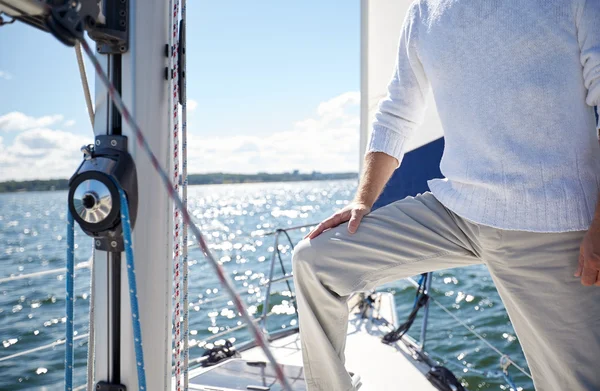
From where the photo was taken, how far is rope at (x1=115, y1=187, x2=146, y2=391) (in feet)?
3.05

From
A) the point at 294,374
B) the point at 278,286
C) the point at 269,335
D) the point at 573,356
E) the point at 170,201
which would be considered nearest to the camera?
the point at 573,356

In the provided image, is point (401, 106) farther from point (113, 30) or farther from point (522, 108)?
point (113, 30)

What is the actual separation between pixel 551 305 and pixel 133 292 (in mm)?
787

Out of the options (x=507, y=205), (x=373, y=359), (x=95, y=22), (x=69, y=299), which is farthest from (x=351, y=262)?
(x=373, y=359)

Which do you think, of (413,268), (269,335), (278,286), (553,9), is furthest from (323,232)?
(278,286)

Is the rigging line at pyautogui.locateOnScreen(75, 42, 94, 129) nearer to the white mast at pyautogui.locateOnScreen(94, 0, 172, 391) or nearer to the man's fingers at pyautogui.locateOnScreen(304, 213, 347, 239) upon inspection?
the white mast at pyautogui.locateOnScreen(94, 0, 172, 391)

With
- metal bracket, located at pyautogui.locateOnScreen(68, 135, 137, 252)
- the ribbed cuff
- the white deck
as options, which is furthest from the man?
the white deck

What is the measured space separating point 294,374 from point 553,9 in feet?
4.49

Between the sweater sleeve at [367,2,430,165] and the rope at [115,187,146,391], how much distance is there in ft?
2.13

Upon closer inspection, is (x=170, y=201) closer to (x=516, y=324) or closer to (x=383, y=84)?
(x=516, y=324)

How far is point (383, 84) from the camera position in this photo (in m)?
2.58

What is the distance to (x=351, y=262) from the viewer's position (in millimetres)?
1122

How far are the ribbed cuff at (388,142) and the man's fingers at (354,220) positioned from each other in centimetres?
21

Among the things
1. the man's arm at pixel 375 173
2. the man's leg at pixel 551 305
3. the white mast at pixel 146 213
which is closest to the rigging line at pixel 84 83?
the white mast at pixel 146 213
